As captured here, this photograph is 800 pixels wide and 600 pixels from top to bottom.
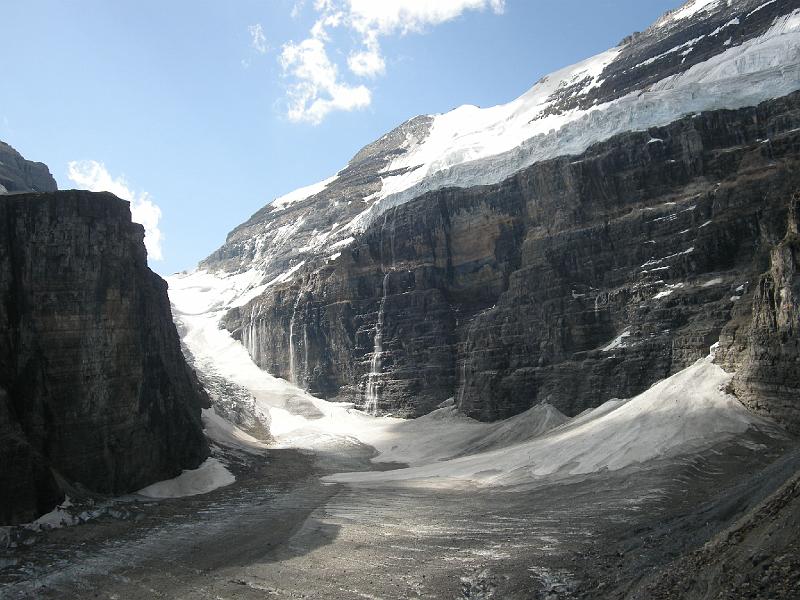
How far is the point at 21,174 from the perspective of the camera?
47594 millimetres

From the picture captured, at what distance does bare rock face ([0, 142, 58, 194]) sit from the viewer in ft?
143

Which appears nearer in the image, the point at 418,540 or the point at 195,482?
the point at 418,540

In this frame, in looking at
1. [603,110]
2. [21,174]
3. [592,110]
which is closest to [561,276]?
[603,110]

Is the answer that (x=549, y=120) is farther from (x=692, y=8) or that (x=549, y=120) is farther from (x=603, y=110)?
(x=692, y=8)

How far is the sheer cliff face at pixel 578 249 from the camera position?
44875mm

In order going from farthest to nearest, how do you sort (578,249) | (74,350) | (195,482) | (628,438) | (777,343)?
(578,249) < (195,482) < (628,438) < (777,343) < (74,350)

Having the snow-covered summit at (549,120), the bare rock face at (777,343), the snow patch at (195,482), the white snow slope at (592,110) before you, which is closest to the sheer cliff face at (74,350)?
the snow patch at (195,482)

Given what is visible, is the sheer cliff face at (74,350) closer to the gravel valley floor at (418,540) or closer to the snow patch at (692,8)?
the gravel valley floor at (418,540)

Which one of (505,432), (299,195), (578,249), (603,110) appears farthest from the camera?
(299,195)

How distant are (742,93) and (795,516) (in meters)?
53.3

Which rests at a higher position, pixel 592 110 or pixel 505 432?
pixel 592 110

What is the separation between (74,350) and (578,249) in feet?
135

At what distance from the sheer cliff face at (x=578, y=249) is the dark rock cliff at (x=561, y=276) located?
0.51 feet

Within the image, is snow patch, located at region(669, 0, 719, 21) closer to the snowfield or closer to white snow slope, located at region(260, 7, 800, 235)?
white snow slope, located at region(260, 7, 800, 235)
